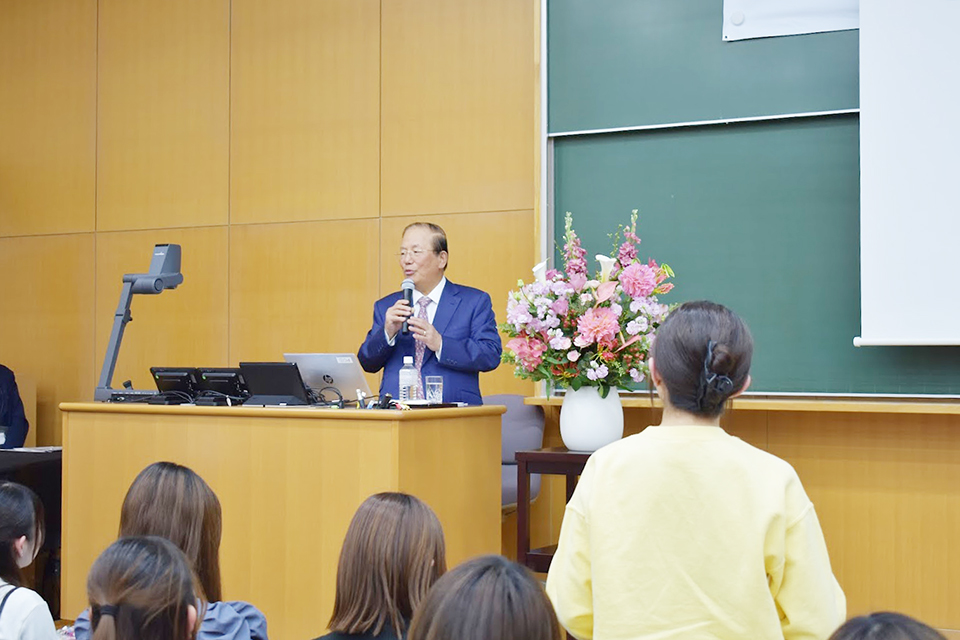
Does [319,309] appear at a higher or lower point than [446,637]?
higher

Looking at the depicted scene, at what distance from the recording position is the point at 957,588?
398 centimetres

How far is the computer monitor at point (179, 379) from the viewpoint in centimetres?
398

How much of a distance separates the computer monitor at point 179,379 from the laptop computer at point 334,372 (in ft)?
1.35

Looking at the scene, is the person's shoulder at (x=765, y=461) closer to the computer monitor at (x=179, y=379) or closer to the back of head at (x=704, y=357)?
the back of head at (x=704, y=357)

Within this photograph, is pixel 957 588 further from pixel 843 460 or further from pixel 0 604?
pixel 0 604

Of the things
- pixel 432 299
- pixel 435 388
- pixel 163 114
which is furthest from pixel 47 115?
pixel 435 388

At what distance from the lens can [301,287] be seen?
233 inches

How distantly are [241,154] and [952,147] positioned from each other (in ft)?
12.3

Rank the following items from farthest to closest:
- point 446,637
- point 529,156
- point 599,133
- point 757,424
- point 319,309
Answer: point 319,309, point 529,156, point 599,133, point 757,424, point 446,637

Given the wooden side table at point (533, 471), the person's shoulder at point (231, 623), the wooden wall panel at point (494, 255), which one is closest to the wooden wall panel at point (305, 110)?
the wooden wall panel at point (494, 255)

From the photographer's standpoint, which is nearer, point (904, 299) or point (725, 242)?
point (904, 299)

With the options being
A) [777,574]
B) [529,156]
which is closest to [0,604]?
[777,574]

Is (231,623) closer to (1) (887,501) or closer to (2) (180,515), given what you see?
(2) (180,515)

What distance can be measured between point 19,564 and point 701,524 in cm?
145
